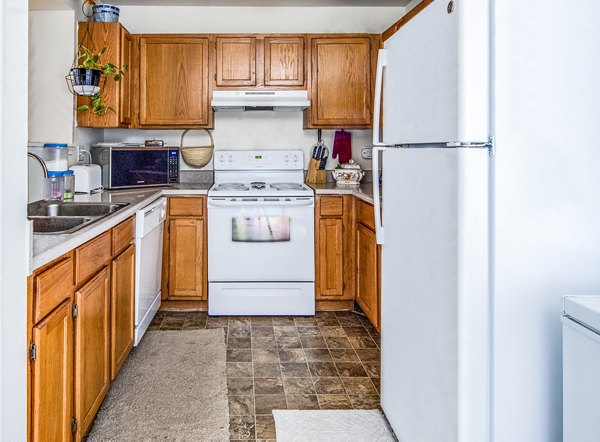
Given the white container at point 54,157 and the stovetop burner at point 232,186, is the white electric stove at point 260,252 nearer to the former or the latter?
the stovetop burner at point 232,186

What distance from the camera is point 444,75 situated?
1574 mm

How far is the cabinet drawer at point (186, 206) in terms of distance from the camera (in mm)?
4078

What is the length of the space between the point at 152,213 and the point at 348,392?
1.60m

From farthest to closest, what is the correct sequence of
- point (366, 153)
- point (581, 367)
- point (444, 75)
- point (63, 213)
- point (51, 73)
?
1. point (366, 153)
2. point (51, 73)
3. point (63, 213)
4. point (444, 75)
5. point (581, 367)

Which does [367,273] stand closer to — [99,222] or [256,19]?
[99,222]

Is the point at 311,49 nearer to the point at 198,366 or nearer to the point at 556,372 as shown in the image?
the point at 198,366

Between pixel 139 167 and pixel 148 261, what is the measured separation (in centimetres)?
104

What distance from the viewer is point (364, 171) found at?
15.3 feet

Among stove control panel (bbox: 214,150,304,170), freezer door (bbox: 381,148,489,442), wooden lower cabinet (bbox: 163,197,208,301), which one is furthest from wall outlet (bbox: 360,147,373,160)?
freezer door (bbox: 381,148,489,442)

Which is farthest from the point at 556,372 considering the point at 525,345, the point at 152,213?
the point at 152,213

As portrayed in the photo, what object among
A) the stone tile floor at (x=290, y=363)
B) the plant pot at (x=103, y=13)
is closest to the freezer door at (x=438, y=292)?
the stone tile floor at (x=290, y=363)

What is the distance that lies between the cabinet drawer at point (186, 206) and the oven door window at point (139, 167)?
1.09ft

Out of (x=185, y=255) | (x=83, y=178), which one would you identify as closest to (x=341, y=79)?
(x=185, y=255)

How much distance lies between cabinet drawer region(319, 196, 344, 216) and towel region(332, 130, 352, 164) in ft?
2.05
